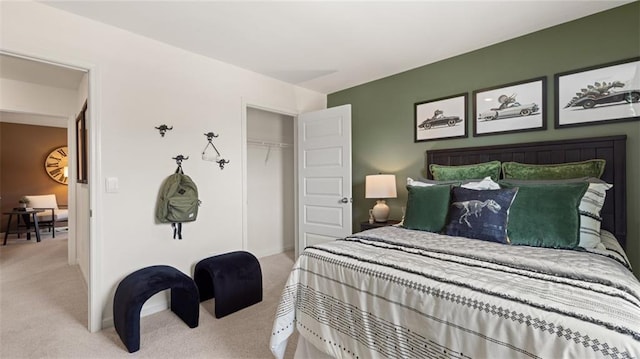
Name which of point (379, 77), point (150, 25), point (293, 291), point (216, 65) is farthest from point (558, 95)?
point (150, 25)

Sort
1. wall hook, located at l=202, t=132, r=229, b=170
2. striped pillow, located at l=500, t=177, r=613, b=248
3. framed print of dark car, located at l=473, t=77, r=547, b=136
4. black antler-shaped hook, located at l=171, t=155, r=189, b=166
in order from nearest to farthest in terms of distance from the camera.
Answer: striped pillow, located at l=500, t=177, r=613, b=248 < framed print of dark car, located at l=473, t=77, r=547, b=136 < black antler-shaped hook, located at l=171, t=155, r=189, b=166 < wall hook, located at l=202, t=132, r=229, b=170

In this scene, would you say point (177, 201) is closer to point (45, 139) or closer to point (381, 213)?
point (381, 213)

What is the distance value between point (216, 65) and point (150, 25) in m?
0.75

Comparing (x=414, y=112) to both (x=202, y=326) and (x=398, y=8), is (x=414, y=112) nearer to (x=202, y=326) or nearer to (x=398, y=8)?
(x=398, y=8)

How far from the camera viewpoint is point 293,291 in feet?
5.82

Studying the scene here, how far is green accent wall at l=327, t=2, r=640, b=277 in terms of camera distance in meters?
2.15

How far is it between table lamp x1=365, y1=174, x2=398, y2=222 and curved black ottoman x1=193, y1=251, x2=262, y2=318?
1.45 m

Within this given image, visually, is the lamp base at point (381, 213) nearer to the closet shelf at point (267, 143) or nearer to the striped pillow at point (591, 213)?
the striped pillow at point (591, 213)

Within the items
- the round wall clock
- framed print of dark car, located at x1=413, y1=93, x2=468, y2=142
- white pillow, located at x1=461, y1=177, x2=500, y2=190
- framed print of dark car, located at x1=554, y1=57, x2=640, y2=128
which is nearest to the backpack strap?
white pillow, located at x1=461, y1=177, x2=500, y2=190

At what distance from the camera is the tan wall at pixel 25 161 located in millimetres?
5863

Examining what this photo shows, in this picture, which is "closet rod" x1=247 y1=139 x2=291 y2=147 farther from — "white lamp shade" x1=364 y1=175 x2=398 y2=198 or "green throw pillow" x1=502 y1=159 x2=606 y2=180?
"green throw pillow" x1=502 y1=159 x2=606 y2=180

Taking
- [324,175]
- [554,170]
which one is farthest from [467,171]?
[324,175]

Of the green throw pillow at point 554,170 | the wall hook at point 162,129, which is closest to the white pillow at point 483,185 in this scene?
the green throw pillow at point 554,170

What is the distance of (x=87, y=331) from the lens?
7.38 ft
